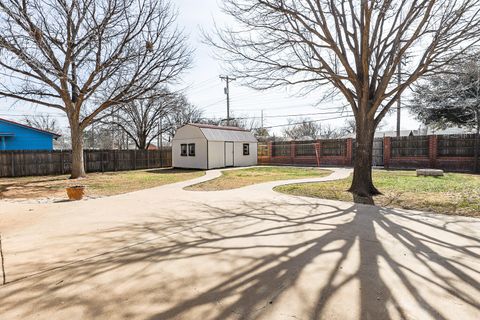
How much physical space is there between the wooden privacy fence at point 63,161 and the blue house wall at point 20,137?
5022 millimetres

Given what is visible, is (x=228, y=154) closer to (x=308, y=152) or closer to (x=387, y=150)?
(x=308, y=152)

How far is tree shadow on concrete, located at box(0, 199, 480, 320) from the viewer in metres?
2.27

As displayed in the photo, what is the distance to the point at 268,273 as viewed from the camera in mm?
2879

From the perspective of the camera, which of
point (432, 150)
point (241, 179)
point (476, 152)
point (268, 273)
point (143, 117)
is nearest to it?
point (268, 273)

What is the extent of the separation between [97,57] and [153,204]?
9041mm

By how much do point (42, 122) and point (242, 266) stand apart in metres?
50.9

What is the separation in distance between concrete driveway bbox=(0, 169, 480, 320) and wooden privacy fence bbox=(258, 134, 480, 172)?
39.7 feet

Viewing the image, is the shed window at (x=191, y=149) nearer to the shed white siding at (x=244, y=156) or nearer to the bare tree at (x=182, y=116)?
the shed white siding at (x=244, y=156)

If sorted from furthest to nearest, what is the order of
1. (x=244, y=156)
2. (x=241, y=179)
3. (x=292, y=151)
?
(x=292, y=151) → (x=244, y=156) → (x=241, y=179)

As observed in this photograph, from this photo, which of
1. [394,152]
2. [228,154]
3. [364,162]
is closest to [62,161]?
[228,154]

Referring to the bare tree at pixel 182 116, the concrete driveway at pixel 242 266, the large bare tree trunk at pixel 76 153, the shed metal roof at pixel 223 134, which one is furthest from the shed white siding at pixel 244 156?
the concrete driveway at pixel 242 266

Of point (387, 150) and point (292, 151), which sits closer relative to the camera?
point (387, 150)

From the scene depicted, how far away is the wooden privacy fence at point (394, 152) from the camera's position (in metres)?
14.5

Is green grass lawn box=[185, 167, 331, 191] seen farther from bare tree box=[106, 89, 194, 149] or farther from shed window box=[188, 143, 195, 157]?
bare tree box=[106, 89, 194, 149]
